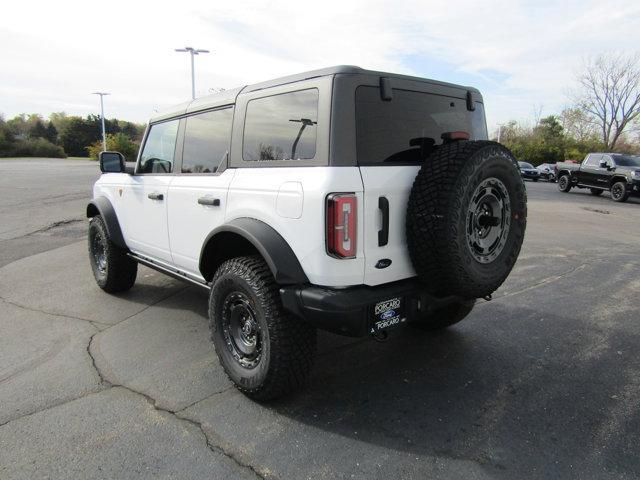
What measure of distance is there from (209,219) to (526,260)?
205 inches

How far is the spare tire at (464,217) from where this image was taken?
2.43 metres

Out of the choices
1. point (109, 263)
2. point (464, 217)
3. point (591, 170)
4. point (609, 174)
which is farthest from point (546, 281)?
point (591, 170)

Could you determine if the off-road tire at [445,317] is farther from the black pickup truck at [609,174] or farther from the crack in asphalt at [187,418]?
the black pickup truck at [609,174]

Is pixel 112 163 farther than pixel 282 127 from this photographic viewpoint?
Yes

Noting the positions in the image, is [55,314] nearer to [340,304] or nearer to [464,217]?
[340,304]

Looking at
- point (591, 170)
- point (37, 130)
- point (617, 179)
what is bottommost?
point (617, 179)

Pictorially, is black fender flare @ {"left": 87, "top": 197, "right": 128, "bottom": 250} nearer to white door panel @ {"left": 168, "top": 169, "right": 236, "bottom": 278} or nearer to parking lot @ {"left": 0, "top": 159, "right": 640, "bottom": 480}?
parking lot @ {"left": 0, "top": 159, "right": 640, "bottom": 480}

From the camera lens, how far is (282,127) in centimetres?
279

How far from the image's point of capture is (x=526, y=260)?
21.9 feet

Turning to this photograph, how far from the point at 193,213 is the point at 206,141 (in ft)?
1.89

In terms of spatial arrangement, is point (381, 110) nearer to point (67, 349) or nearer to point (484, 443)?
point (484, 443)

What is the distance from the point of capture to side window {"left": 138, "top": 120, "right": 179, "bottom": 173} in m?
3.92

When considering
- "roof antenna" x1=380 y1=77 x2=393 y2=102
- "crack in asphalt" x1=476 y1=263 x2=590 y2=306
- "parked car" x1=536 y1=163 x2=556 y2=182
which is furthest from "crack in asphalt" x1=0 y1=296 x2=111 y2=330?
"parked car" x1=536 y1=163 x2=556 y2=182

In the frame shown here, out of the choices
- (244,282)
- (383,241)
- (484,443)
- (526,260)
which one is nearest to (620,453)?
(484,443)
